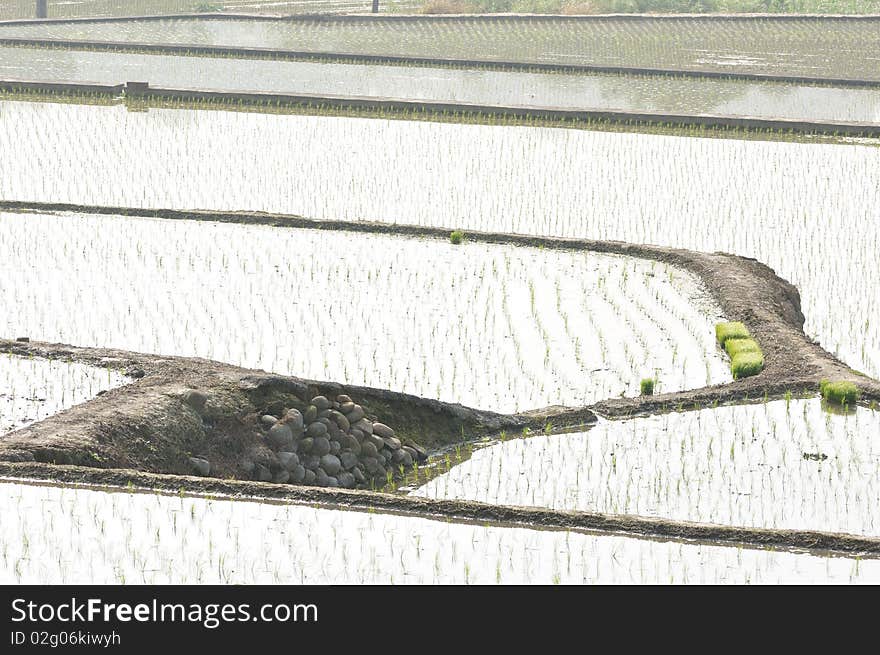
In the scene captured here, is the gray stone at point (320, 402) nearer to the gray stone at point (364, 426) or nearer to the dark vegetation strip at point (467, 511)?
the gray stone at point (364, 426)

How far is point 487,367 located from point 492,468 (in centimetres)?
128

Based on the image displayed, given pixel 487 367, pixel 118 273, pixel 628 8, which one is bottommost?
pixel 487 367

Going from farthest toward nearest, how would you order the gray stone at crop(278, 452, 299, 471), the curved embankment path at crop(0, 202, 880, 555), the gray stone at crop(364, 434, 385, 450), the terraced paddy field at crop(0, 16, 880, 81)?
the terraced paddy field at crop(0, 16, 880, 81), the gray stone at crop(364, 434, 385, 450), the gray stone at crop(278, 452, 299, 471), the curved embankment path at crop(0, 202, 880, 555)

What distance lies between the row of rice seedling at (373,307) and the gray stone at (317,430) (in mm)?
746

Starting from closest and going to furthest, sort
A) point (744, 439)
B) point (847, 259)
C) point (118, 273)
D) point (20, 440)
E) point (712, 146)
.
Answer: point (20, 440), point (744, 439), point (118, 273), point (847, 259), point (712, 146)

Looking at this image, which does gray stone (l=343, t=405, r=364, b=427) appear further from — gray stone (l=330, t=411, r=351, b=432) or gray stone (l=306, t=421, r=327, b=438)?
gray stone (l=306, t=421, r=327, b=438)

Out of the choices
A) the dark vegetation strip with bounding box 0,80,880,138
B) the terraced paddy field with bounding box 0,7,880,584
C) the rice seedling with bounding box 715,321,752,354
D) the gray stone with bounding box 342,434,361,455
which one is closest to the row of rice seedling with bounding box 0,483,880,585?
the terraced paddy field with bounding box 0,7,880,584

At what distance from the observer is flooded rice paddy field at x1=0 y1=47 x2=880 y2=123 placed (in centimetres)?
1535

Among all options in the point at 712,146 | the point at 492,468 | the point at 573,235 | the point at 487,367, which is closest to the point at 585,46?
the point at 712,146

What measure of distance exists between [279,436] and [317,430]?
0.16m

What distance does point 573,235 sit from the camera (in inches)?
396

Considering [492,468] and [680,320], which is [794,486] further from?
[680,320]

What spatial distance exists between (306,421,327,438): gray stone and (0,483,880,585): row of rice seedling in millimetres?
988

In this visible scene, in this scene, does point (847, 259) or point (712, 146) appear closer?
point (847, 259)
